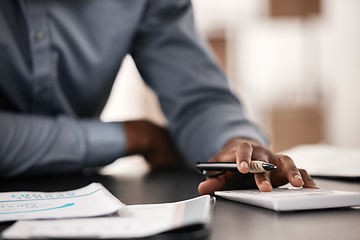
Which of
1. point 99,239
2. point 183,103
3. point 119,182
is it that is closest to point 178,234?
point 99,239

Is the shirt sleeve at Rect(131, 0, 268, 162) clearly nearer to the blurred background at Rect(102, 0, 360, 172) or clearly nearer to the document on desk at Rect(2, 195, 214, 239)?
the document on desk at Rect(2, 195, 214, 239)

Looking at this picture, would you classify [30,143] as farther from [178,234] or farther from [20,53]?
[178,234]

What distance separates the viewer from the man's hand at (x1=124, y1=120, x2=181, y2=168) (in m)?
0.96

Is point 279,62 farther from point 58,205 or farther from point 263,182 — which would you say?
point 58,205

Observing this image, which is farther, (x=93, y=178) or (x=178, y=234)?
(x=93, y=178)

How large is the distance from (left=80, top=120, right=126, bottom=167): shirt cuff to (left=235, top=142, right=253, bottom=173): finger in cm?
43

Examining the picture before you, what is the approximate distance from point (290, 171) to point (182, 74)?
0.53 metres

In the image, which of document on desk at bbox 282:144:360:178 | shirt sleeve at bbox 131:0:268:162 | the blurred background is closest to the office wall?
the blurred background

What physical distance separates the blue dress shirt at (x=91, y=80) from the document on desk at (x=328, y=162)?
0.32ft

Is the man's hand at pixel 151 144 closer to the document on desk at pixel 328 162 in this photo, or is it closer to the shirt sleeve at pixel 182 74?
the shirt sleeve at pixel 182 74

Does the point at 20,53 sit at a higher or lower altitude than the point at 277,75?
higher

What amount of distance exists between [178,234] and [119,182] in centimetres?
42

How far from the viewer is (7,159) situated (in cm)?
80

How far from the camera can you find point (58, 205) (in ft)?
1.47
